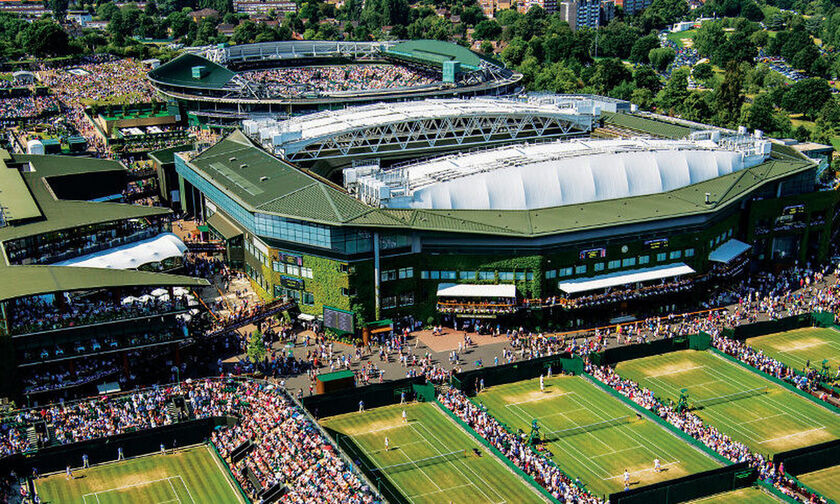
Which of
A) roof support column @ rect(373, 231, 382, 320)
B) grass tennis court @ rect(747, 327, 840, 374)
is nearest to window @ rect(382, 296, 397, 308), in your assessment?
roof support column @ rect(373, 231, 382, 320)

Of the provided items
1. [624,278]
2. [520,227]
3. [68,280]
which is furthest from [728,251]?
[68,280]

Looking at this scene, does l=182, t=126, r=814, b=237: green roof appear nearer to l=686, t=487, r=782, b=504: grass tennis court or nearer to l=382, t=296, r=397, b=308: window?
l=382, t=296, r=397, b=308: window

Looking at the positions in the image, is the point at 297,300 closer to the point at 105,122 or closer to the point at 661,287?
the point at 661,287

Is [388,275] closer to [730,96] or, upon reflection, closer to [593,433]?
[593,433]

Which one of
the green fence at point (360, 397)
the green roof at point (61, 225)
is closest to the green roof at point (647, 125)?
the green fence at point (360, 397)

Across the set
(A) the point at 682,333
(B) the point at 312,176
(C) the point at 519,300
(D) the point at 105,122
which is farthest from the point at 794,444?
(D) the point at 105,122

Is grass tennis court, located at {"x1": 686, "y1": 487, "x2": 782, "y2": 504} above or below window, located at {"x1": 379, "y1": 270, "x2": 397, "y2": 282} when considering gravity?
below
